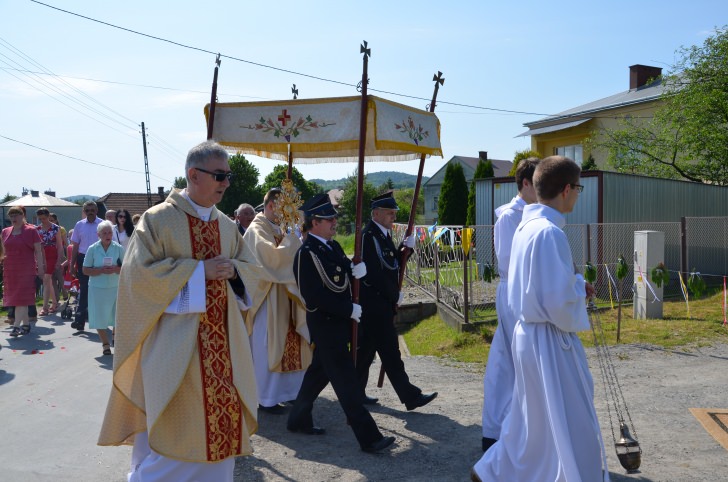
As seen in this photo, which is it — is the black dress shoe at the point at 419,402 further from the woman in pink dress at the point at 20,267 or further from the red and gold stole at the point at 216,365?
the woman in pink dress at the point at 20,267

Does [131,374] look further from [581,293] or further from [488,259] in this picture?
[488,259]

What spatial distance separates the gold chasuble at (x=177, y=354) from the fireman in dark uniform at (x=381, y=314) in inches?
74.8

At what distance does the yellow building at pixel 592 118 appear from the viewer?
2880 cm

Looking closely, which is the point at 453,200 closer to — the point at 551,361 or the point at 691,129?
the point at 691,129

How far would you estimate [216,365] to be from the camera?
3.90 meters

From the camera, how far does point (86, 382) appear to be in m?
7.51

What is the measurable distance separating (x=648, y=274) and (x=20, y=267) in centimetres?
997

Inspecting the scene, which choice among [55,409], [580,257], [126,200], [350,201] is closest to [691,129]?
[580,257]

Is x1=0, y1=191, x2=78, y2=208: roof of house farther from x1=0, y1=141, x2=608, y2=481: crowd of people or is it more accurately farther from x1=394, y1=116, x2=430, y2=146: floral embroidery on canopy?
x1=0, y1=141, x2=608, y2=481: crowd of people

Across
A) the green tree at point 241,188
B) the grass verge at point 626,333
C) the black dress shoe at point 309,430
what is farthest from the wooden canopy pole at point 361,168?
the green tree at point 241,188

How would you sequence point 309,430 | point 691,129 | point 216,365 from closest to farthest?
point 216,365 → point 309,430 → point 691,129

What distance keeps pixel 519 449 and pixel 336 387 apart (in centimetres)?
173

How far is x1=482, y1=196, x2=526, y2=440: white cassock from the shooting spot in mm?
4840

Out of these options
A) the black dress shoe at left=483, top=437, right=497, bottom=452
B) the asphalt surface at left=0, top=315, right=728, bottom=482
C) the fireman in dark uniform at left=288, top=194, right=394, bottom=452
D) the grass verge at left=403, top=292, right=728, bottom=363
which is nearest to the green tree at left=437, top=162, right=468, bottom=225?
the grass verge at left=403, top=292, right=728, bottom=363
